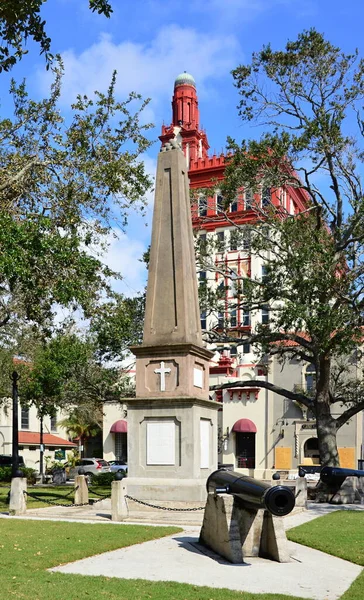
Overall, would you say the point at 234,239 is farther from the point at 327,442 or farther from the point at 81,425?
the point at 81,425

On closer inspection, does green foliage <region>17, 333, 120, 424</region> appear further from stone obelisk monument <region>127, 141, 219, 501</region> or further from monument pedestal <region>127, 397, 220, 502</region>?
monument pedestal <region>127, 397, 220, 502</region>

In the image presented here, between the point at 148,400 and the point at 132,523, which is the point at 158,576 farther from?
the point at 148,400

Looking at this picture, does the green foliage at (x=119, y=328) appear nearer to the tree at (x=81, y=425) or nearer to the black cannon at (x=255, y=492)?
the black cannon at (x=255, y=492)

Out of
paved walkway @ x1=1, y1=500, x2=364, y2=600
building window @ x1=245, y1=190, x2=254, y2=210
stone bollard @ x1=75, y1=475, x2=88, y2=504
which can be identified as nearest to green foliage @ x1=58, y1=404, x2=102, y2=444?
building window @ x1=245, y1=190, x2=254, y2=210

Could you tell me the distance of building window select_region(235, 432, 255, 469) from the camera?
47.1 meters

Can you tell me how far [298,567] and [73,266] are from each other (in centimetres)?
994

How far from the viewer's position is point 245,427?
46344mm

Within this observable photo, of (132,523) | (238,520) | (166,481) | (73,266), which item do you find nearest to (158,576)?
(238,520)

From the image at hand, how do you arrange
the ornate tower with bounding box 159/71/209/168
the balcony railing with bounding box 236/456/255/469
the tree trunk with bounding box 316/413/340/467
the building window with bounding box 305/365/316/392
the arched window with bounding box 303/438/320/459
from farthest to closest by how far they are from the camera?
1. the ornate tower with bounding box 159/71/209/168
2. the balcony railing with bounding box 236/456/255/469
3. the arched window with bounding box 303/438/320/459
4. the building window with bounding box 305/365/316/392
5. the tree trunk with bounding box 316/413/340/467

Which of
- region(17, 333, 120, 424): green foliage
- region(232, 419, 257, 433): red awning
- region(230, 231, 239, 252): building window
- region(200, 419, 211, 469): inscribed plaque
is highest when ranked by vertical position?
region(230, 231, 239, 252): building window

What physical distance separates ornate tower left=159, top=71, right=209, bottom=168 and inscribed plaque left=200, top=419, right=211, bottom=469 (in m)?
49.0

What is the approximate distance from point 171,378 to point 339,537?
5.78 metres

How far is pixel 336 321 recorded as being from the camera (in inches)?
852

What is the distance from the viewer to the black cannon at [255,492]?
8609 millimetres
